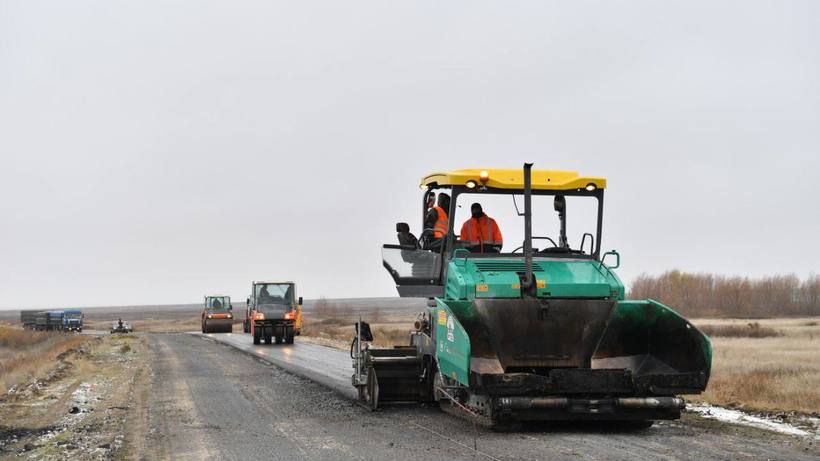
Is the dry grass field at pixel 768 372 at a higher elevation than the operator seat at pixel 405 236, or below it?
below

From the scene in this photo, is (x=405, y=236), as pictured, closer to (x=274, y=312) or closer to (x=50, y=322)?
(x=274, y=312)

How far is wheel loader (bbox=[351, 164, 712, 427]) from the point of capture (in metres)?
9.17

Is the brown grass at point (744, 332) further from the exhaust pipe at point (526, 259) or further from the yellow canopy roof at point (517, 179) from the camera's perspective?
the exhaust pipe at point (526, 259)

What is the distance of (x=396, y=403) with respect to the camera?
40.8 ft

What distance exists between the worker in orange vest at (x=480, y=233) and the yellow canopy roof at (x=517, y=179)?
0.40m

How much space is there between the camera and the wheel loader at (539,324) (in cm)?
917

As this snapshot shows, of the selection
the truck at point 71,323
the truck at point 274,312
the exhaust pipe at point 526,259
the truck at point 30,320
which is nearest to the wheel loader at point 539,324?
the exhaust pipe at point 526,259

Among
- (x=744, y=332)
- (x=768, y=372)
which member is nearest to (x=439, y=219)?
(x=768, y=372)

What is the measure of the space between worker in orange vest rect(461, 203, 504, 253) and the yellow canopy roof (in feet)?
1.32

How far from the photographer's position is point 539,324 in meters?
9.66

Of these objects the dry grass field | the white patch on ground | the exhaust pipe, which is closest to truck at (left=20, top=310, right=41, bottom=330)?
the dry grass field

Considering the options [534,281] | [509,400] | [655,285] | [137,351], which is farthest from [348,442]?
[655,285]

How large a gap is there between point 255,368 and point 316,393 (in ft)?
22.4

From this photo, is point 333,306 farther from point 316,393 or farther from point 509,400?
point 509,400
